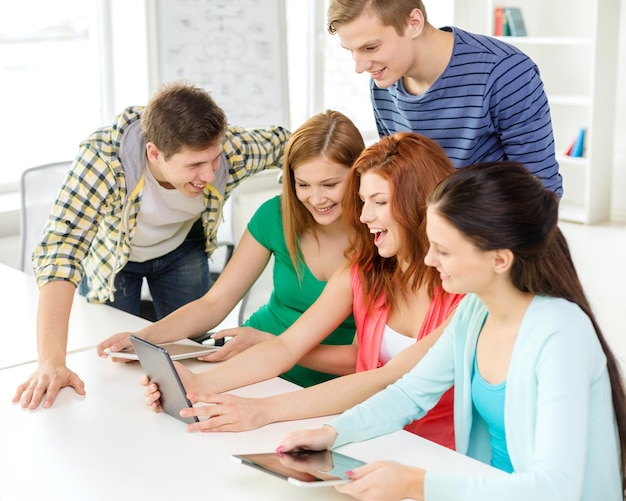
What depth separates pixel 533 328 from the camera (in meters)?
1.45

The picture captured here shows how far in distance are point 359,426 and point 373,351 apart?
37 centimetres

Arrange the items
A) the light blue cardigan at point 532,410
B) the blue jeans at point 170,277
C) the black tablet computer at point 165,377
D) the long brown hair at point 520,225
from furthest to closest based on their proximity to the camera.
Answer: the blue jeans at point 170,277
the black tablet computer at point 165,377
the long brown hair at point 520,225
the light blue cardigan at point 532,410

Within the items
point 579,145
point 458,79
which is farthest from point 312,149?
point 579,145

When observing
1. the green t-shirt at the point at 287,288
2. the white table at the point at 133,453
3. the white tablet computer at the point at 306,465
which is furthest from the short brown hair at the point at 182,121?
the white tablet computer at the point at 306,465

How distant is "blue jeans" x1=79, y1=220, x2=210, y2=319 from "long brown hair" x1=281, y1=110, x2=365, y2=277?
49 centimetres

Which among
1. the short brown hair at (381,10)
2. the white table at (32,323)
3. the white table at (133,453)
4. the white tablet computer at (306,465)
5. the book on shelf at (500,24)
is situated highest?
the book on shelf at (500,24)

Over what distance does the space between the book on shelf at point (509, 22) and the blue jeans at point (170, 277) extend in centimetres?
390

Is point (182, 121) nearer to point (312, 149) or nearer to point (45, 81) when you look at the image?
point (312, 149)

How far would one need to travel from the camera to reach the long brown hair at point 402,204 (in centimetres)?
186

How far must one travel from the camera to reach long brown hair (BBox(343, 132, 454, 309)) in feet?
6.11

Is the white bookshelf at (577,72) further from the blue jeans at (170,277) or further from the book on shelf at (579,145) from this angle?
the blue jeans at (170,277)

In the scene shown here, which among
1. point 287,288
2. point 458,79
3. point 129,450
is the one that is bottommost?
point 129,450

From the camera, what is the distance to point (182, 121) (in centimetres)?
209

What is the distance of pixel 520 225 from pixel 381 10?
0.85m
